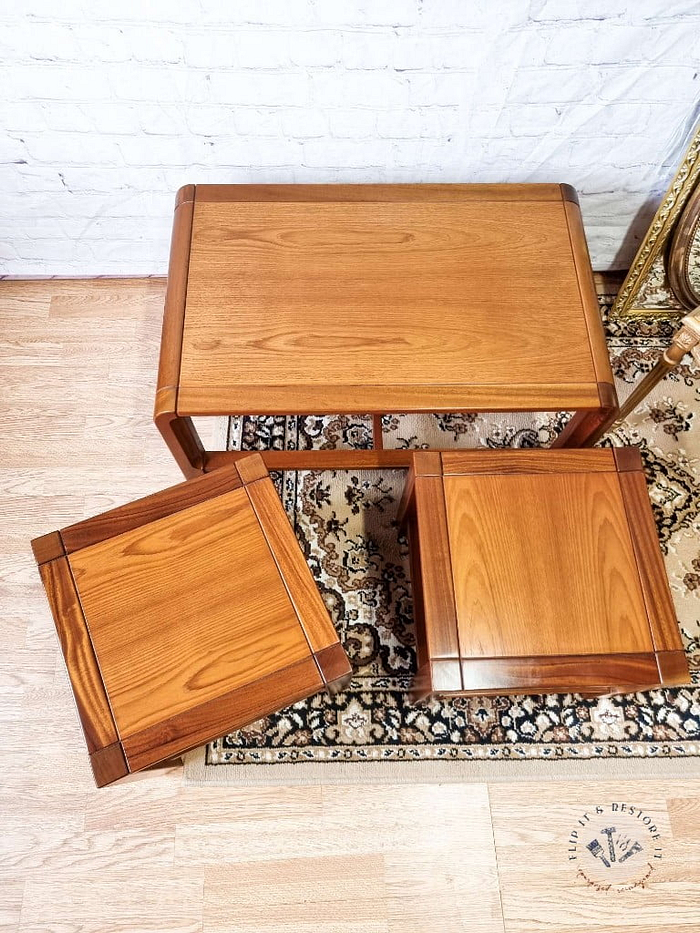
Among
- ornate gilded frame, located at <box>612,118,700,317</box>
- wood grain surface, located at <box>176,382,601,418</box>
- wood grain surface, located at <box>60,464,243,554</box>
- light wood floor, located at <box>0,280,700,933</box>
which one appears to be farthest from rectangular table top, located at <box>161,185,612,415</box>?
light wood floor, located at <box>0,280,700,933</box>

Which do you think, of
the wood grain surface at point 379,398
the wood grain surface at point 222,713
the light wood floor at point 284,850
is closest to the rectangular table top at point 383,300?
the wood grain surface at point 379,398

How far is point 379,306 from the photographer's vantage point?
1006mm

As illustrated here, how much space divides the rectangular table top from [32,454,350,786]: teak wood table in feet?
0.54

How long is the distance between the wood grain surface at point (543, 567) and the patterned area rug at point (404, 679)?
324mm

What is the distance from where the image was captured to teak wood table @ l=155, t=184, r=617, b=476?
95 cm

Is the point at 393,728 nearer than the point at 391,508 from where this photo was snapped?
Yes

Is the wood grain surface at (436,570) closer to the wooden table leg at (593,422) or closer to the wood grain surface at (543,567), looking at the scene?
the wood grain surface at (543,567)

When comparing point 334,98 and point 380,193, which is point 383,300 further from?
point 334,98

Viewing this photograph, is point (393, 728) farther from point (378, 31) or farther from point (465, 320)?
point (378, 31)

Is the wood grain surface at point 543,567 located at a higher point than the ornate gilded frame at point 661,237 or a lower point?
lower

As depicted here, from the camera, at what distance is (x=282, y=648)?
0.86 metres

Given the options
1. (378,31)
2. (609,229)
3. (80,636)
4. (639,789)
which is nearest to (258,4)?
(378,31)

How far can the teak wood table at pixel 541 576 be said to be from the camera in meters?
0.88

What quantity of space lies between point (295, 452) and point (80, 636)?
0.50 metres
